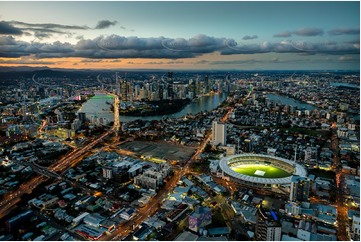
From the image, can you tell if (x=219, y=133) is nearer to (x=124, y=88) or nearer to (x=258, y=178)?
(x=258, y=178)

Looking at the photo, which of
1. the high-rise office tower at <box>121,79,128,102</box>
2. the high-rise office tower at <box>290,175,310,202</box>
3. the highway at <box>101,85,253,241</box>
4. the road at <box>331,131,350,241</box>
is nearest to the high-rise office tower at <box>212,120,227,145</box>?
the highway at <box>101,85,253,241</box>

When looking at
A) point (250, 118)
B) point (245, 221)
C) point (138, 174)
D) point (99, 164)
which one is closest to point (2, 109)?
point (99, 164)

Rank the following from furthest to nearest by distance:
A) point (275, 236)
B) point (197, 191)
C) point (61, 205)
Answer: point (197, 191) < point (61, 205) < point (275, 236)

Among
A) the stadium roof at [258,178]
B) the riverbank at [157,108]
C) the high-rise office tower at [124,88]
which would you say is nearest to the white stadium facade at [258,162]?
the stadium roof at [258,178]

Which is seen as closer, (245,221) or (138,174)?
(245,221)

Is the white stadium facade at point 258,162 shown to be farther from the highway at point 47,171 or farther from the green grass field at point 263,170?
the highway at point 47,171

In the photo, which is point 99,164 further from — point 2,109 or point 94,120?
point 2,109
